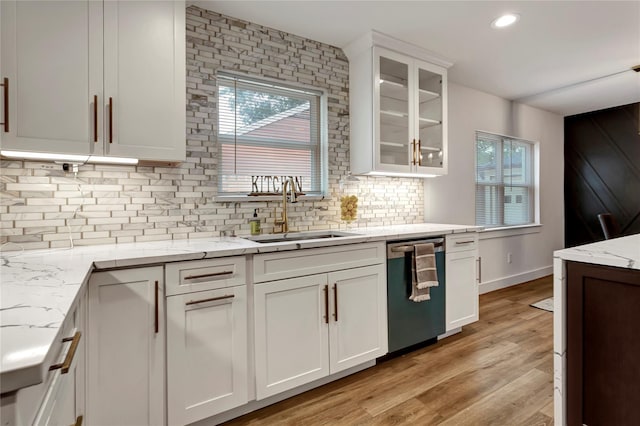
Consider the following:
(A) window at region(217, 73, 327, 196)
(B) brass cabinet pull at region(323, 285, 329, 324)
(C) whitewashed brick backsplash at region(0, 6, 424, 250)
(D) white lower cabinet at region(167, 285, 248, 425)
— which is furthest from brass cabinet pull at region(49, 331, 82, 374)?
(A) window at region(217, 73, 327, 196)

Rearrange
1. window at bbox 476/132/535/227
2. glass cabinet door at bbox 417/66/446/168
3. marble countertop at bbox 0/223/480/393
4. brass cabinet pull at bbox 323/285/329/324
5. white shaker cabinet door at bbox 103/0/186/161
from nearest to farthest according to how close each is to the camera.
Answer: marble countertop at bbox 0/223/480/393, white shaker cabinet door at bbox 103/0/186/161, brass cabinet pull at bbox 323/285/329/324, glass cabinet door at bbox 417/66/446/168, window at bbox 476/132/535/227

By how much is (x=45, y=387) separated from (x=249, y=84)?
7.69ft

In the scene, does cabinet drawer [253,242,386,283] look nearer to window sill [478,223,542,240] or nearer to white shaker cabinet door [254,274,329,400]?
white shaker cabinet door [254,274,329,400]

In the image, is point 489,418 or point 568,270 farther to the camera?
point 489,418

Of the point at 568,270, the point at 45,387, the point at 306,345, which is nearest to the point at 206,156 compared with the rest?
the point at 306,345

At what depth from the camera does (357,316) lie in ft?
7.48

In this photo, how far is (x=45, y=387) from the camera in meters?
0.76

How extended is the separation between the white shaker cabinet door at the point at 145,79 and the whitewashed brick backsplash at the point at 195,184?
13.6 inches

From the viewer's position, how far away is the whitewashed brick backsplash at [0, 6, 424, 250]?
1872mm

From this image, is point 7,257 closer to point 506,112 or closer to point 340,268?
point 340,268

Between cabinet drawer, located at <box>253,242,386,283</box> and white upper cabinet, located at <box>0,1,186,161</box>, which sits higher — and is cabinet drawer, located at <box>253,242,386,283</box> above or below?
below

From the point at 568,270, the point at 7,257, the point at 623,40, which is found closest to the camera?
the point at 568,270

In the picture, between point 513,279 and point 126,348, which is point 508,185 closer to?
point 513,279

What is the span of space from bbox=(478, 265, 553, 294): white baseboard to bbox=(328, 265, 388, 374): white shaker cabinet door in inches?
96.0
